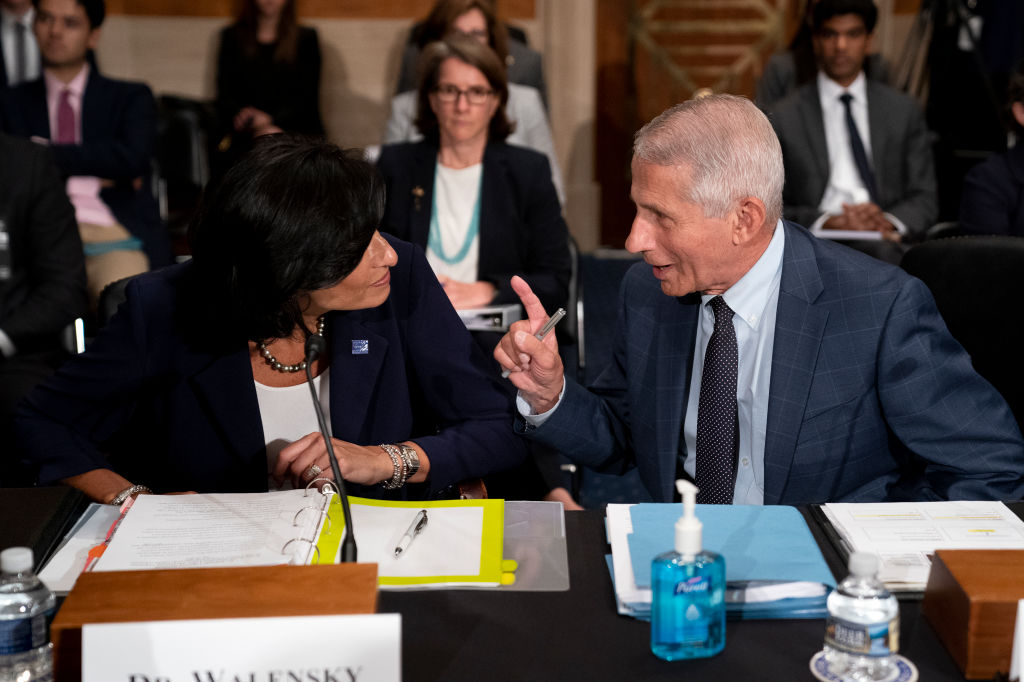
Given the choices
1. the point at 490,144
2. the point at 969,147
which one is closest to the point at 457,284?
the point at 490,144

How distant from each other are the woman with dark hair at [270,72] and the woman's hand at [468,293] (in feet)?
8.33

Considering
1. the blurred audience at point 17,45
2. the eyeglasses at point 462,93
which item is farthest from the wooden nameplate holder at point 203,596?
the blurred audience at point 17,45

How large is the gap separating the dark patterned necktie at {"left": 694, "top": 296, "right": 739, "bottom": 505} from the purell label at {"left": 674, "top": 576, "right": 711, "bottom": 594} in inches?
27.3

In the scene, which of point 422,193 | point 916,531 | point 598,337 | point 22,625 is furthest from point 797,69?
point 22,625

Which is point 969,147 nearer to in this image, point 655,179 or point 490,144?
point 490,144

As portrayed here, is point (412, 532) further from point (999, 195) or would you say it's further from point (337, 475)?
point (999, 195)

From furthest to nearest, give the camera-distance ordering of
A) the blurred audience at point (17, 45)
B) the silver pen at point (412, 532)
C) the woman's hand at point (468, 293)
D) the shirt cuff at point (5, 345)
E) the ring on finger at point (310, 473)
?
the blurred audience at point (17, 45) < the woman's hand at point (468, 293) < the shirt cuff at point (5, 345) < the ring on finger at point (310, 473) < the silver pen at point (412, 532)

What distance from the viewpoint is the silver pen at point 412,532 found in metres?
1.48

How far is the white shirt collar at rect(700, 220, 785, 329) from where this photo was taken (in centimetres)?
189

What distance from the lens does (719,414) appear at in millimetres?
1895

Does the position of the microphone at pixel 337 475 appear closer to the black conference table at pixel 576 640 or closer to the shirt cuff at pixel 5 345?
the black conference table at pixel 576 640

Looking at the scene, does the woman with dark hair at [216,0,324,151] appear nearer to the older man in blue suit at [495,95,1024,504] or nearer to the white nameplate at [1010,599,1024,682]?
the older man in blue suit at [495,95,1024,504]

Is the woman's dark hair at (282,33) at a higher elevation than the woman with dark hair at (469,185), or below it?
higher

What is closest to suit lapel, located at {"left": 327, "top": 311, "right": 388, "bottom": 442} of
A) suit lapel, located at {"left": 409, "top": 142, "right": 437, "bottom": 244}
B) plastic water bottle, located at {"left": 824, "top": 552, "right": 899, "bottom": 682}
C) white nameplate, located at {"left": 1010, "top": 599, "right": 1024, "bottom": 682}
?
plastic water bottle, located at {"left": 824, "top": 552, "right": 899, "bottom": 682}
